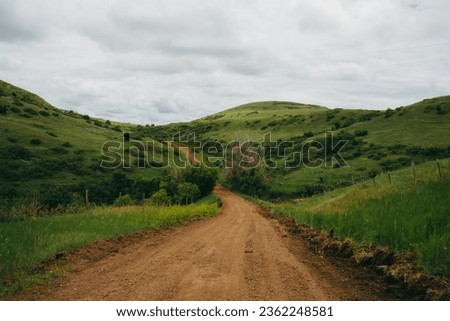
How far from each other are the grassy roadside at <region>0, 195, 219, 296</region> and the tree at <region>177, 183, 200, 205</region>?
95.8ft

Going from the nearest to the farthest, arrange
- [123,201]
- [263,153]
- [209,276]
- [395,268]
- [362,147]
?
1. [395,268]
2. [209,276]
3. [123,201]
4. [362,147]
5. [263,153]

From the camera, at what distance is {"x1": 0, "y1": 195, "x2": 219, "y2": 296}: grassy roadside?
346 inches

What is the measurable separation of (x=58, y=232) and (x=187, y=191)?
3900cm

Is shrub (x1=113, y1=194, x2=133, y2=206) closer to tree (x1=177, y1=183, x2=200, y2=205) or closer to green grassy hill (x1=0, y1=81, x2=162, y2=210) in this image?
green grassy hill (x1=0, y1=81, x2=162, y2=210)

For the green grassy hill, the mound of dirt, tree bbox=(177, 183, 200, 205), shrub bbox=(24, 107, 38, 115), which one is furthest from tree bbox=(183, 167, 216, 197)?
the mound of dirt

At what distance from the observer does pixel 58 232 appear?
521 inches

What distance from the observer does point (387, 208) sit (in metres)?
13.5

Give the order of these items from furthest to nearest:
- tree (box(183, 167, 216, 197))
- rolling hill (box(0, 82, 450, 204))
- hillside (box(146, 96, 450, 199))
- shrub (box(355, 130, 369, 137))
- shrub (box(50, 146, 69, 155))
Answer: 1. shrub (box(355, 130, 369, 137))
2. shrub (box(50, 146, 69, 155))
3. tree (box(183, 167, 216, 197))
4. hillside (box(146, 96, 450, 199))
5. rolling hill (box(0, 82, 450, 204))

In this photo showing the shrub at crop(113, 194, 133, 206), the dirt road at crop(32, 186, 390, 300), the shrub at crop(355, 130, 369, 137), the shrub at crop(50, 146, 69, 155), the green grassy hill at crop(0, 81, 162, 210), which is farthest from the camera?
the shrub at crop(355, 130, 369, 137)

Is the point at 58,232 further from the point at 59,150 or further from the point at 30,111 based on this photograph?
the point at 30,111

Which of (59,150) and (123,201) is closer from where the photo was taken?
(123,201)

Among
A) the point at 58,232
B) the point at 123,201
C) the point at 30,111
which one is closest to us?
the point at 58,232

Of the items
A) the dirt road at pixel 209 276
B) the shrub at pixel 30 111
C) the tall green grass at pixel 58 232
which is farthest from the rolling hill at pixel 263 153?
the dirt road at pixel 209 276

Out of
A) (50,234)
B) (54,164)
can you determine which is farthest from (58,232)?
(54,164)
